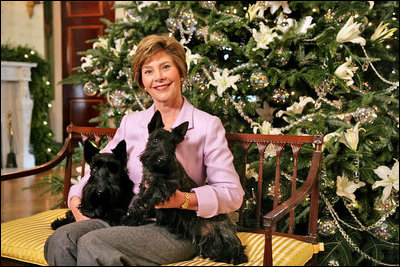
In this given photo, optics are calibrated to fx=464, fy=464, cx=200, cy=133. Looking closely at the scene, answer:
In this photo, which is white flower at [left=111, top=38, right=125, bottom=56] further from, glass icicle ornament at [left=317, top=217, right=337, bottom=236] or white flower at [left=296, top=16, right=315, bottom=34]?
glass icicle ornament at [left=317, top=217, right=337, bottom=236]

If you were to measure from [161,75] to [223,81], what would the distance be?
921 millimetres

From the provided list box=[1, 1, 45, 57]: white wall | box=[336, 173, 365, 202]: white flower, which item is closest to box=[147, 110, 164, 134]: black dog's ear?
box=[336, 173, 365, 202]: white flower

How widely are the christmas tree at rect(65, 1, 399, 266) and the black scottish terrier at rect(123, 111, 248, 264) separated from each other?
1069 mm

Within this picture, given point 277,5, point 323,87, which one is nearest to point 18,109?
point 277,5

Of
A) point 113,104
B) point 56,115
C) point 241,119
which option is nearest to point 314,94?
point 241,119

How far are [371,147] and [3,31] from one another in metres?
6.73

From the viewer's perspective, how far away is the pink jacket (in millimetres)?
1763

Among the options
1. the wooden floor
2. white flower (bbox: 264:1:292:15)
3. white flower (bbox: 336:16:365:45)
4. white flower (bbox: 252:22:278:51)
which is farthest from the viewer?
the wooden floor

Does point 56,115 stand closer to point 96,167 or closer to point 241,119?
point 241,119

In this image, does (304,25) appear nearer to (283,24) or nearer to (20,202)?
(283,24)

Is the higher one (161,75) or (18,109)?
(161,75)

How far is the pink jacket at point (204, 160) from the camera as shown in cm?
176

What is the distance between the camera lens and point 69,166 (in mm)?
2760

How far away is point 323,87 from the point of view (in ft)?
9.16
